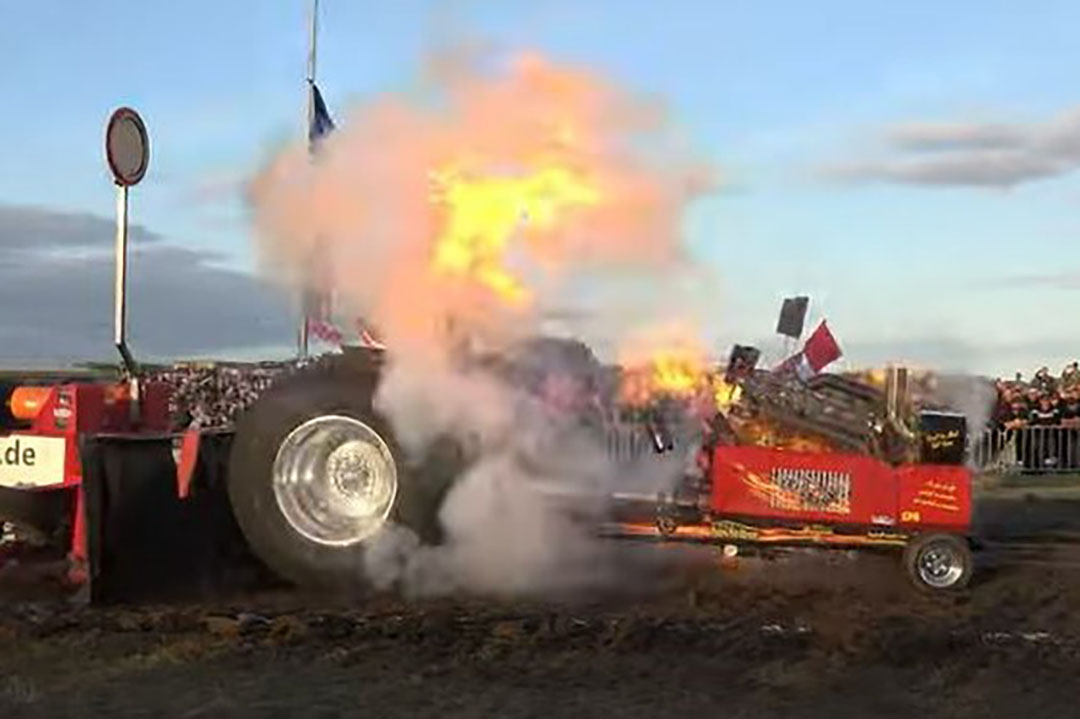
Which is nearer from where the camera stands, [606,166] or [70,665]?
[70,665]

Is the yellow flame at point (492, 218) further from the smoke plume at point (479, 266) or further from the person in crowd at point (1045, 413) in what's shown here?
the person in crowd at point (1045, 413)

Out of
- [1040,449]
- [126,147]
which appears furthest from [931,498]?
[1040,449]

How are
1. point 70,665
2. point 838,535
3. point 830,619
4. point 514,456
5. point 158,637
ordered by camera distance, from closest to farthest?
point 70,665
point 158,637
point 830,619
point 514,456
point 838,535

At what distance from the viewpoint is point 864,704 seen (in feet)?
21.0

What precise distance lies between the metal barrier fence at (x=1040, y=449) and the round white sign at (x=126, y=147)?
1623 cm

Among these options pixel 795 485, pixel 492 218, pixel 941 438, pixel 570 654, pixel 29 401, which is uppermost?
pixel 492 218

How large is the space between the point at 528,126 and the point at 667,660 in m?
3.42

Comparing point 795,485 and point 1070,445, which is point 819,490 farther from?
point 1070,445

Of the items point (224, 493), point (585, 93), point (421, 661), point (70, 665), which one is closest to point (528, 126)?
point (585, 93)

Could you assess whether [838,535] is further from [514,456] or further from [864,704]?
[864,704]

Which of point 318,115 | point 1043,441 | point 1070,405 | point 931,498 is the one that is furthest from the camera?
point 1070,405

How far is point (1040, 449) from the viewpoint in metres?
23.7

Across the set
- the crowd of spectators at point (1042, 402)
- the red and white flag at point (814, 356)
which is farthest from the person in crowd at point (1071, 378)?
the red and white flag at point (814, 356)

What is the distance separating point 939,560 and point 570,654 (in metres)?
3.30
